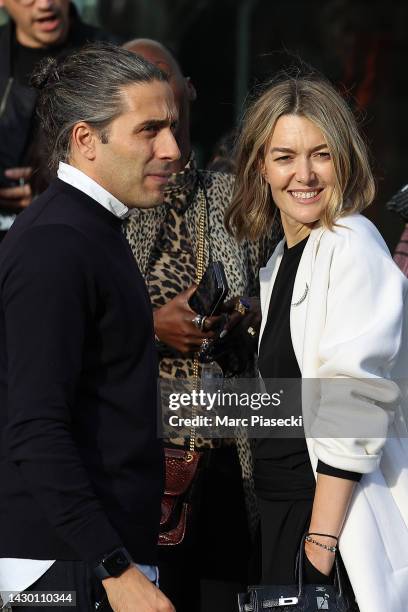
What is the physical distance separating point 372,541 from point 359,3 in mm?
7533

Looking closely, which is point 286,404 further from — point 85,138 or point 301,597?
point 85,138

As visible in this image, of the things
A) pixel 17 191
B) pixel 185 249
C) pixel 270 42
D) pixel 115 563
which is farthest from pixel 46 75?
pixel 270 42

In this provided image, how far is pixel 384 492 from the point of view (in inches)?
109

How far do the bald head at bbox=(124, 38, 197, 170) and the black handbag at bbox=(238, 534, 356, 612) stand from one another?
1380 millimetres

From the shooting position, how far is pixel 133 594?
223 centimetres

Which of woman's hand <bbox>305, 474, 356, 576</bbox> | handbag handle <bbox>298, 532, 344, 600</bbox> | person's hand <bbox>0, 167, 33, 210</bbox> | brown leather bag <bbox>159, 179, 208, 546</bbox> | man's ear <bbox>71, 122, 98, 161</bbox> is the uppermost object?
man's ear <bbox>71, 122, 98, 161</bbox>

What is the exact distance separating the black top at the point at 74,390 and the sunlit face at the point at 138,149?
0.08 meters

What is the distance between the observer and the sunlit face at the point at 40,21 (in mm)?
4605

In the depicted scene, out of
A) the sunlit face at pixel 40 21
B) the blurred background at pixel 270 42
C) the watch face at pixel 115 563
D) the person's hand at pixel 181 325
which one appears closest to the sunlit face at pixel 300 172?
the person's hand at pixel 181 325

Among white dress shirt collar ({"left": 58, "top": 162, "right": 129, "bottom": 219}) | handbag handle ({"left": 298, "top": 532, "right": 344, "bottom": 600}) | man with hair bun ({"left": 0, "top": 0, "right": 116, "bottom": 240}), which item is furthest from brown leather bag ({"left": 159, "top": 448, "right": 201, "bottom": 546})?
man with hair bun ({"left": 0, "top": 0, "right": 116, "bottom": 240})

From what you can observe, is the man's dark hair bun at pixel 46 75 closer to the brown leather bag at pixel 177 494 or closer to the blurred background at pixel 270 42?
the brown leather bag at pixel 177 494

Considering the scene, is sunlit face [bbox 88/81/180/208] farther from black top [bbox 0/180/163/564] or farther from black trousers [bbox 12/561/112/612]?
black trousers [bbox 12/561/112/612]

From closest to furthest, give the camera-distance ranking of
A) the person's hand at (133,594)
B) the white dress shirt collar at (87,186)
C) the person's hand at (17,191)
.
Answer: the person's hand at (133,594) < the white dress shirt collar at (87,186) < the person's hand at (17,191)

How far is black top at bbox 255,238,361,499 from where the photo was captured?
114 inches
